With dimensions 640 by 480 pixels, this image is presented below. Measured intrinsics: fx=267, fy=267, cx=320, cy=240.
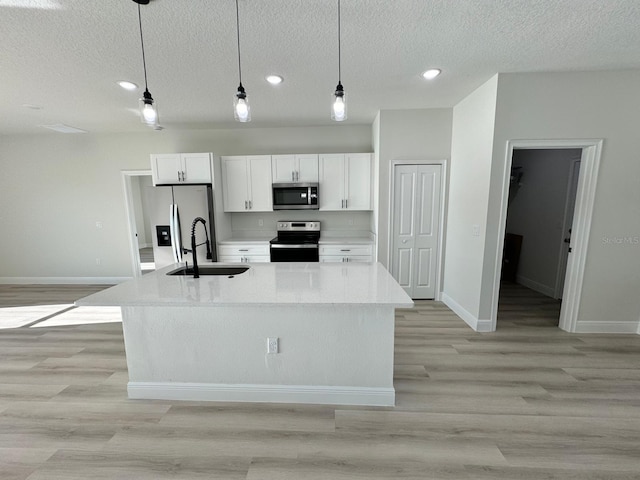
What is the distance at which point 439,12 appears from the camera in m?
1.69

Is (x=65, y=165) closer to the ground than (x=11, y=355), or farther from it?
farther from it

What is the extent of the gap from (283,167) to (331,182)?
755 mm

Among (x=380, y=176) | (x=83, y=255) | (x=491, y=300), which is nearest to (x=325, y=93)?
(x=380, y=176)

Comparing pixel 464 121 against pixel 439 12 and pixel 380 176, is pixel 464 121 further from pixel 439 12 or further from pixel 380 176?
pixel 439 12

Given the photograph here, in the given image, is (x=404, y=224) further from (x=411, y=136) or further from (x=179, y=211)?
(x=179, y=211)

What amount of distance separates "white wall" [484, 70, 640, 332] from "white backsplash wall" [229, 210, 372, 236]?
2.01 m

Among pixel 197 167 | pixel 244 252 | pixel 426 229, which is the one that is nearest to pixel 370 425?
pixel 426 229

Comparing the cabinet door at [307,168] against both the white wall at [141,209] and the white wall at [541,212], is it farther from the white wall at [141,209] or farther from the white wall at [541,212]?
the white wall at [141,209]

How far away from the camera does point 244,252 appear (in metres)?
4.03

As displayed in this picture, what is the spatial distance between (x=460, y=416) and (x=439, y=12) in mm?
2615

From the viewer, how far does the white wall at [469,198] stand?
2758 mm

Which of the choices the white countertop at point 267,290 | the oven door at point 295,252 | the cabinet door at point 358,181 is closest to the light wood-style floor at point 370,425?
the white countertop at point 267,290

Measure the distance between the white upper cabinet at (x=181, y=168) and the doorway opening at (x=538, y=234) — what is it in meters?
4.23

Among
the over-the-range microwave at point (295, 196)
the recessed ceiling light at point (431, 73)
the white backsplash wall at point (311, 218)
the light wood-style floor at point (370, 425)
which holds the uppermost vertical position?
the recessed ceiling light at point (431, 73)
